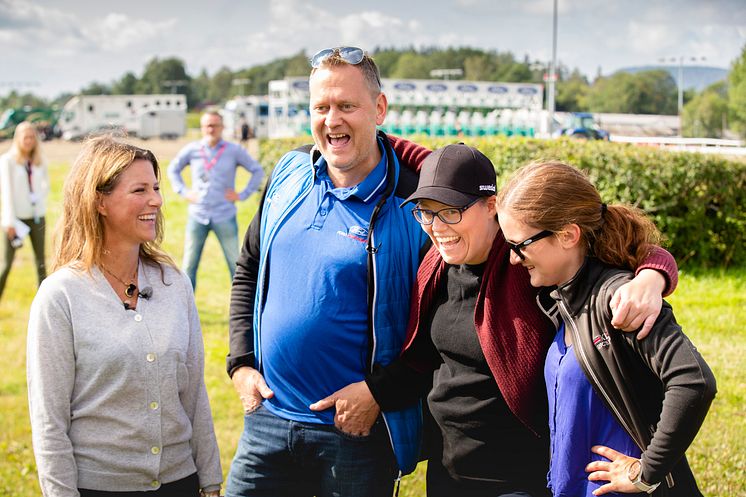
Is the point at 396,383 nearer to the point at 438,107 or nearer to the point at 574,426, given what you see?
the point at 574,426

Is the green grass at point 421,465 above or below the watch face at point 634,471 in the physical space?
below

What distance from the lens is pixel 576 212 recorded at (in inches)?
96.5

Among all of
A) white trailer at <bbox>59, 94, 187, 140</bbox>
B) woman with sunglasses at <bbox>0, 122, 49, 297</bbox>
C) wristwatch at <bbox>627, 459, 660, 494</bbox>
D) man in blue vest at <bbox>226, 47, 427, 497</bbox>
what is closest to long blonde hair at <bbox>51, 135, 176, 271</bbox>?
man in blue vest at <bbox>226, 47, 427, 497</bbox>

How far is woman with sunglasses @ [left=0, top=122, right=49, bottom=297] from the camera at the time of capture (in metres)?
9.70

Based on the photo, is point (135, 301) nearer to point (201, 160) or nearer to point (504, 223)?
point (504, 223)

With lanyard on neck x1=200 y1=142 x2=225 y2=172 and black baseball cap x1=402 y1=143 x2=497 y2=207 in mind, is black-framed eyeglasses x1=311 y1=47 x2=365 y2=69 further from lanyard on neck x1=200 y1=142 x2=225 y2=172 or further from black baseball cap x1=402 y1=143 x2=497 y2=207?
lanyard on neck x1=200 y1=142 x2=225 y2=172

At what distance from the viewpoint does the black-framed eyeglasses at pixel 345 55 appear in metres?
3.02

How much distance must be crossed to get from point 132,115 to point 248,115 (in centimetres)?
1562

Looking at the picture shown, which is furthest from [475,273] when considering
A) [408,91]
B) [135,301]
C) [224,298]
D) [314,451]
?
[408,91]

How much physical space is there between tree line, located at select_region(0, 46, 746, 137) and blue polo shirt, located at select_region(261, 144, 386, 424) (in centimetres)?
2792

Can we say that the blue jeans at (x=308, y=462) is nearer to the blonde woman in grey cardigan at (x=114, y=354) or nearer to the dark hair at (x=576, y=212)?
the blonde woman in grey cardigan at (x=114, y=354)

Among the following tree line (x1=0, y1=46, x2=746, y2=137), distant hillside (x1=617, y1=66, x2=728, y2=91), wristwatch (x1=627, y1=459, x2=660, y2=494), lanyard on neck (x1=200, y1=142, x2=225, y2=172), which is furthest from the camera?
tree line (x1=0, y1=46, x2=746, y2=137)

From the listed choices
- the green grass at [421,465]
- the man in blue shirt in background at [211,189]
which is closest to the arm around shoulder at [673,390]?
the green grass at [421,465]

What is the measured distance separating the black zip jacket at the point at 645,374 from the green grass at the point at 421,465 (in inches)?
106
